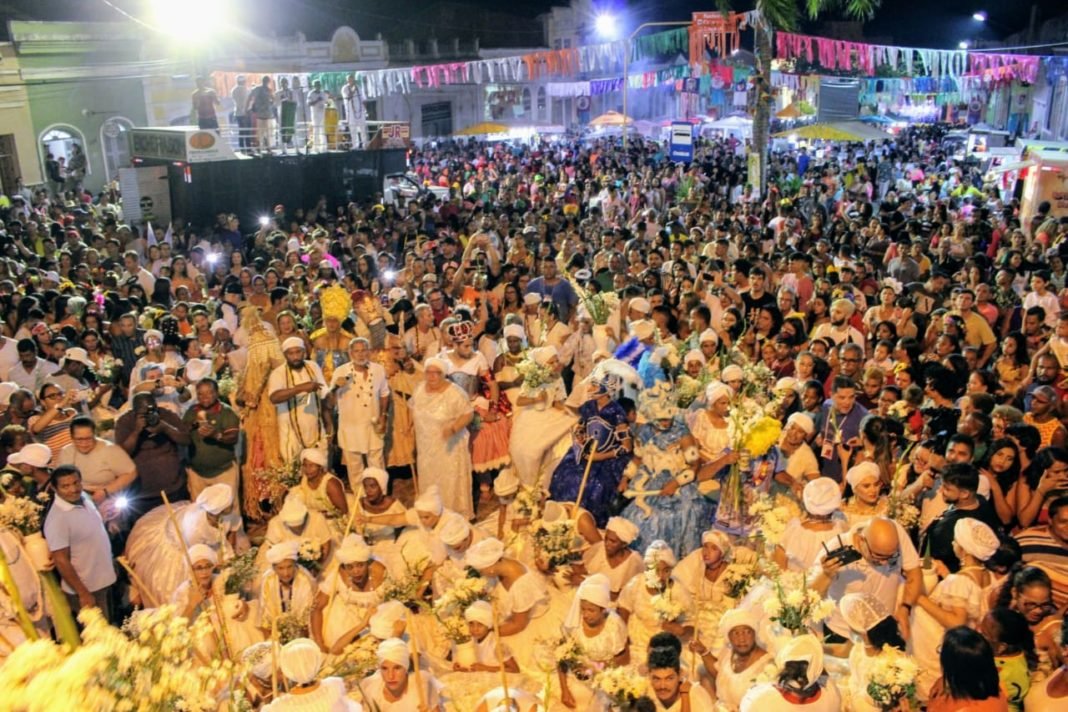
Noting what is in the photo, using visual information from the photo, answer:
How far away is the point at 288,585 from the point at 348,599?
0.36m

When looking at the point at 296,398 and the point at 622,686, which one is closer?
the point at 622,686

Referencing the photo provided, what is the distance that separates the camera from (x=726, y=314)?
884 centimetres

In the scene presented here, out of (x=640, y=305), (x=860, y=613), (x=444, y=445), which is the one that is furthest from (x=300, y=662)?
(x=640, y=305)

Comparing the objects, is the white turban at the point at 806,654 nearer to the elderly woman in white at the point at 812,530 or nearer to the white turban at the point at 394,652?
the elderly woman in white at the point at 812,530

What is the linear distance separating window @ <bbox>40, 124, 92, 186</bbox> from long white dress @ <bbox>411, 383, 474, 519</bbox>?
59.9 ft

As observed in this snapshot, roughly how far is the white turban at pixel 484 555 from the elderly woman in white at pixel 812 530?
1.58m

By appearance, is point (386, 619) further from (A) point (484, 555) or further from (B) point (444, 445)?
(B) point (444, 445)

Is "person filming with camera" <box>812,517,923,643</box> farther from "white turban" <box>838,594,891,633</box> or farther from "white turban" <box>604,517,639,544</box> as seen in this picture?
"white turban" <box>604,517,639,544</box>

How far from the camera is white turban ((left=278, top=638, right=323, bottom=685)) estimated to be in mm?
4164

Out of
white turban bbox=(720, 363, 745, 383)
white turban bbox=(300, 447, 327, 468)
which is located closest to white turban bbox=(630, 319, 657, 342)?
white turban bbox=(720, 363, 745, 383)

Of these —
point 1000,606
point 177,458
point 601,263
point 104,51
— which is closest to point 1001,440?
point 1000,606

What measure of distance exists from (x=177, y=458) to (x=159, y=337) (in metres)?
1.74

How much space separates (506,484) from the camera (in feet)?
24.1

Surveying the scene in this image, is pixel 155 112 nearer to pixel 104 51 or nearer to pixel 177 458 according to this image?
pixel 104 51
